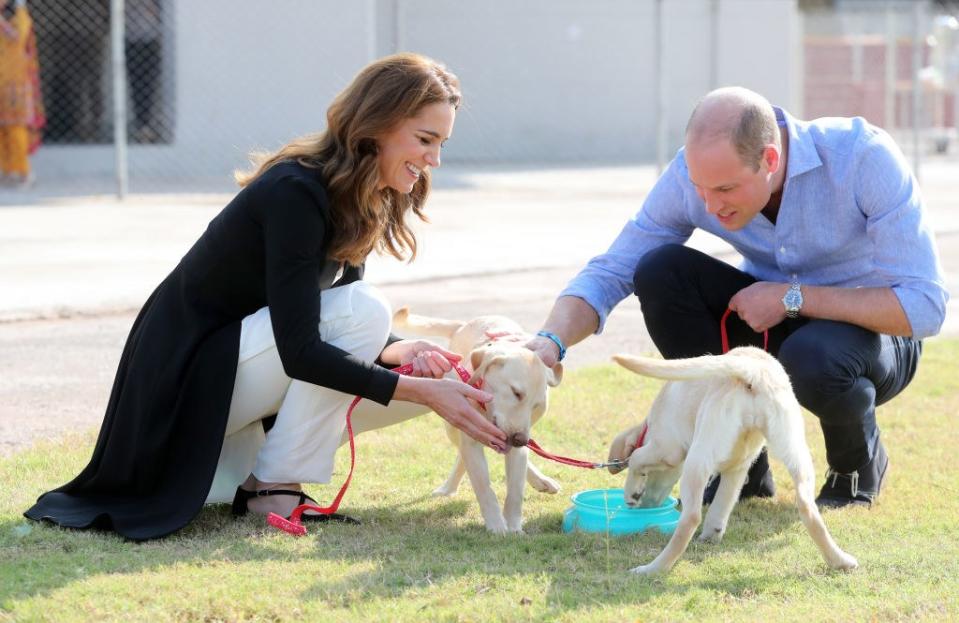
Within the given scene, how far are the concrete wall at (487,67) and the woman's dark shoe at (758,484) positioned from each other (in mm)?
10189

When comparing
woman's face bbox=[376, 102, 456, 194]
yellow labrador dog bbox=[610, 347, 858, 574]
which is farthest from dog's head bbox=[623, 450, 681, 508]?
woman's face bbox=[376, 102, 456, 194]

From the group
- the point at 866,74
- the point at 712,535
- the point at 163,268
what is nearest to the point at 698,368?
the point at 712,535

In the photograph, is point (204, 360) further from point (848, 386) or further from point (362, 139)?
point (848, 386)

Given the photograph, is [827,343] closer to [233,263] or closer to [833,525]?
[833,525]

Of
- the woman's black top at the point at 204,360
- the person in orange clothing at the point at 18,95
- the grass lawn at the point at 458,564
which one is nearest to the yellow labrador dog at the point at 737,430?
the grass lawn at the point at 458,564

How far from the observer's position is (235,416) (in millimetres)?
3699

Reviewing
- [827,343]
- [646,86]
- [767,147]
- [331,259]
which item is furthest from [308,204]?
[646,86]

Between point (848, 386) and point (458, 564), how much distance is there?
1.24 m

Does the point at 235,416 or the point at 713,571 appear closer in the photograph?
the point at 713,571

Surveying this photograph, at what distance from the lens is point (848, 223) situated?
147 inches

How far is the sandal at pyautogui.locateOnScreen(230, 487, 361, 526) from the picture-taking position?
3.66 metres

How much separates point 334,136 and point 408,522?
112 cm

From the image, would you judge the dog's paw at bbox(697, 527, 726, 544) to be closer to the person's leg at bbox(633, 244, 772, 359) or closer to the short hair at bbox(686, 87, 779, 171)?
the person's leg at bbox(633, 244, 772, 359)

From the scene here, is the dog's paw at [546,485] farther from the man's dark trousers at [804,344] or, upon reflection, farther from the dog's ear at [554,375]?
the man's dark trousers at [804,344]
